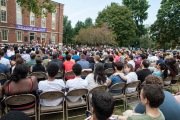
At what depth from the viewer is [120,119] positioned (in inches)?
102

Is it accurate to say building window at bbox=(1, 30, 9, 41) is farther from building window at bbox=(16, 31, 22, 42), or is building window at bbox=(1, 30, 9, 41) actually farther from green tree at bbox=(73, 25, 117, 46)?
green tree at bbox=(73, 25, 117, 46)

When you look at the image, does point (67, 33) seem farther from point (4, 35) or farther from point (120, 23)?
point (4, 35)

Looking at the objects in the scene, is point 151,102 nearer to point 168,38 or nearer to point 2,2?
point 168,38

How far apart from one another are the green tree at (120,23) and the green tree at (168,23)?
37.2ft

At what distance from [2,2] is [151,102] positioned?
36129mm

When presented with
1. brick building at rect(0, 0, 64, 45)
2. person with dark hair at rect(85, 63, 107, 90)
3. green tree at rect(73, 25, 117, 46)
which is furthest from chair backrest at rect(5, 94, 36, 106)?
green tree at rect(73, 25, 117, 46)

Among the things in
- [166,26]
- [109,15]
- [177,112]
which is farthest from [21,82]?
[109,15]

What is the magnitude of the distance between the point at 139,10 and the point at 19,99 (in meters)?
49.4

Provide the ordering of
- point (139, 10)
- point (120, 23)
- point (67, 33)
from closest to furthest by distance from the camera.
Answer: point (120, 23) → point (139, 10) → point (67, 33)

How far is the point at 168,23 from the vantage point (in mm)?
29688

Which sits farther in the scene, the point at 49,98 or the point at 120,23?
the point at 120,23

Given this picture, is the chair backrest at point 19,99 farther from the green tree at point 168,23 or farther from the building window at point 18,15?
the building window at point 18,15

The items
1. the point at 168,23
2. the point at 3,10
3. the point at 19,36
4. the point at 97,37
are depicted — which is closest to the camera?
the point at 168,23

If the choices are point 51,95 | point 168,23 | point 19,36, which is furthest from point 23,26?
point 51,95
